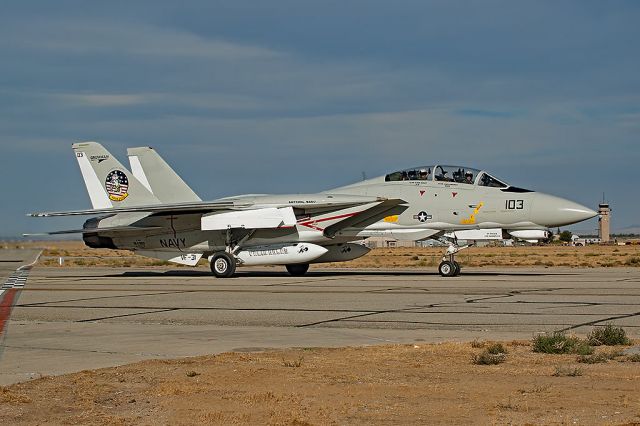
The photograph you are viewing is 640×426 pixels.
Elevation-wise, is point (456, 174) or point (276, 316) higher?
point (456, 174)

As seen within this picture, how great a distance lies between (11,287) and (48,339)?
13.5 m

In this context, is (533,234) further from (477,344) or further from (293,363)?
(293,363)

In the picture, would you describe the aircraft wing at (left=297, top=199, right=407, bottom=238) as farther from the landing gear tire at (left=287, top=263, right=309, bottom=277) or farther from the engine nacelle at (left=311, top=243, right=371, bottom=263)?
the landing gear tire at (left=287, top=263, right=309, bottom=277)

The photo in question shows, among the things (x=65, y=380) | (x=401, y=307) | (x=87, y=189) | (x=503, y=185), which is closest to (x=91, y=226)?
(x=87, y=189)

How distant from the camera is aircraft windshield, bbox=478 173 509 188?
88.2 feet

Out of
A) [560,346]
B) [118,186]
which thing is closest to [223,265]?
[118,186]

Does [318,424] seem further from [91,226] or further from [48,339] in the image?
[91,226]

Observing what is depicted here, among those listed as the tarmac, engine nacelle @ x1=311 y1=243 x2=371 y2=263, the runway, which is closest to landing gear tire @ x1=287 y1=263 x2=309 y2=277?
engine nacelle @ x1=311 y1=243 x2=371 y2=263

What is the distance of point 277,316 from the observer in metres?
14.9

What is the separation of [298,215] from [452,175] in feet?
17.2

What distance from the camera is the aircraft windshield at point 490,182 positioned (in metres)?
26.9

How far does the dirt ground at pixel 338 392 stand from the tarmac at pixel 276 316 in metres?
1.18

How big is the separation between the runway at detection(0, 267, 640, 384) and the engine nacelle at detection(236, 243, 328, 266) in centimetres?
424

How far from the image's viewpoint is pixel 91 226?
3108 cm
